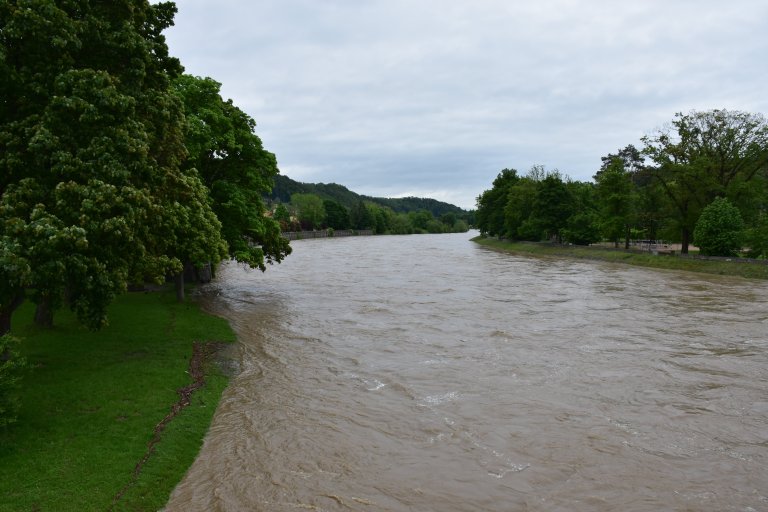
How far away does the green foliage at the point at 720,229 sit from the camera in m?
47.3

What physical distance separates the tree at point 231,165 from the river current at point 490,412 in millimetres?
4770

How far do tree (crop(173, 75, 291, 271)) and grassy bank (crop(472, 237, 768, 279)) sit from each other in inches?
1559

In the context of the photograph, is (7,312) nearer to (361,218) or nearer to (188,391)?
(188,391)

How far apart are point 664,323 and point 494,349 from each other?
10.7 m

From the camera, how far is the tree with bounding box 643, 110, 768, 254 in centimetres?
5225

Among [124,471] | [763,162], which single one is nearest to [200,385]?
[124,471]

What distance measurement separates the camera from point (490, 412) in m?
13.8

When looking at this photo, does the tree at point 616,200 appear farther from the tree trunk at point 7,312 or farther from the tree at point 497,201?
the tree trunk at point 7,312

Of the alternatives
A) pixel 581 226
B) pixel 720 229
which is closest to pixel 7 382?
pixel 720 229

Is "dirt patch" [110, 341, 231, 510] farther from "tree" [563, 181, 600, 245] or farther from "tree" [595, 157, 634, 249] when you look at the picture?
"tree" [563, 181, 600, 245]

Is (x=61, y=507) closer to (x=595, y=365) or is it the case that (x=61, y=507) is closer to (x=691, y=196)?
(x=595, y=365)

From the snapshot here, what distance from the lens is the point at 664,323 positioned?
81.8ft

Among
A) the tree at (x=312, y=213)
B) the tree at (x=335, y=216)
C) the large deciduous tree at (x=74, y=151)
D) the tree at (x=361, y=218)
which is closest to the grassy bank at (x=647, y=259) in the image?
the large deciduous tree at (x=74, y=151)

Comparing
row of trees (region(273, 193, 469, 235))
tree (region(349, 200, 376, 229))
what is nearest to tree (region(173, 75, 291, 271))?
row of trees (region(273, 193, 469, 235))
